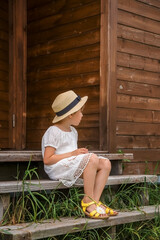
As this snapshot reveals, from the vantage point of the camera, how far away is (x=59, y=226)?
3.03 meters

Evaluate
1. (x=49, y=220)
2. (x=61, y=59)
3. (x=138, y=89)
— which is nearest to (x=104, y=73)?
(x=138, y=89)

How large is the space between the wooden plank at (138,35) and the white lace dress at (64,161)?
177 centimetres

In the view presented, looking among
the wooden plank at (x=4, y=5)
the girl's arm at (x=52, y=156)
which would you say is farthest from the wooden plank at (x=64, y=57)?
the girl's arm at (x=52, y=156)

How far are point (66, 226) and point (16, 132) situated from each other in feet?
8.96

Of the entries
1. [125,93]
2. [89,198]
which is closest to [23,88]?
[125,93]

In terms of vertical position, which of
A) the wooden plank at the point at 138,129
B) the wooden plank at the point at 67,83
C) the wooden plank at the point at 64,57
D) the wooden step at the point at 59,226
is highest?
the wooden plank at the point at 64,57

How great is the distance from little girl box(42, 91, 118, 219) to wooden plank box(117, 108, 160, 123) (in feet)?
4.16

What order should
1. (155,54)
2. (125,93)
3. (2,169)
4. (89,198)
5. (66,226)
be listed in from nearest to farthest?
(66,226)
(89,198)
(2,169)
(125,93)
(155,54)

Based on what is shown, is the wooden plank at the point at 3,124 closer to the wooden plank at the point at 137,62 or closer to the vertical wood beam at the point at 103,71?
the vertical wood beam at the point at 103,71

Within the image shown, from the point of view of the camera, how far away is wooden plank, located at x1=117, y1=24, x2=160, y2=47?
5.20 metres

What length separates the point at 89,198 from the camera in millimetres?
3441

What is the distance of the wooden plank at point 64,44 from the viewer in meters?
5.19

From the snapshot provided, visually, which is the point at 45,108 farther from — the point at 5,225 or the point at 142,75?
the point at 5,225

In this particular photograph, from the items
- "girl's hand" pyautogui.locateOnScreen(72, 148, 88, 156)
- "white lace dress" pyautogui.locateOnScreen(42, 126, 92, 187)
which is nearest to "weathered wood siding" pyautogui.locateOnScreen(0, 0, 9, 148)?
"white lace dress" pyautogui.locateOnScreen(42, 126, 92, 187)
